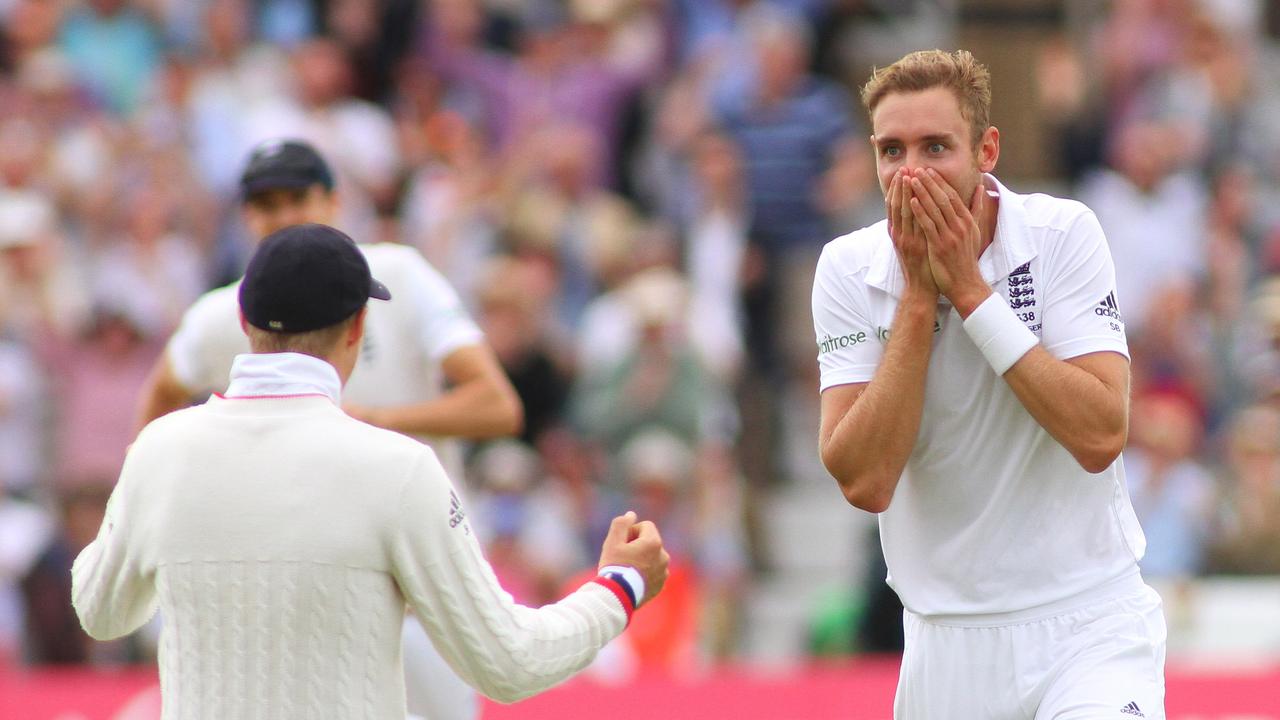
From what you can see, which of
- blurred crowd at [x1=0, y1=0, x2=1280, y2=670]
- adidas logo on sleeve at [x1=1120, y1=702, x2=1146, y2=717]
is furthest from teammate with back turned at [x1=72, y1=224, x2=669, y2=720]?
blurred crowd at [x1=0, y1=0, x2=1280, y2=670]

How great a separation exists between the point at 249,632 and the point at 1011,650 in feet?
6.47

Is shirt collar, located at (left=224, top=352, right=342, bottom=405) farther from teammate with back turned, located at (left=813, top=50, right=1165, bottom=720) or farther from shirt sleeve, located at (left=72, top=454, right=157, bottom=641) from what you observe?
teammate with back turned, located at (left=813, top=50, right=1165, bottom=720)

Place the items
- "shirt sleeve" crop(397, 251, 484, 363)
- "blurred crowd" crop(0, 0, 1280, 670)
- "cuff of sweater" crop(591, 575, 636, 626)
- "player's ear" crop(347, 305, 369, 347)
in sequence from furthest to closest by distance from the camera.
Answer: "blurred crowd" crop(0, 0, 1280, 670) < "shirt sleeve" crop(397, 251, 484, 363) < "cuff of sweater" crop(591, 575, 636, 626) < "player's ear" crop(347, 305, 369, 347)

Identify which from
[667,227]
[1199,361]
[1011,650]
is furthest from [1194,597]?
[1011,650]

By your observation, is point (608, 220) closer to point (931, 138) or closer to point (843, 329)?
point (843, 329)

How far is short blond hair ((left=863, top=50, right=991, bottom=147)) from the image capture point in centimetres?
485

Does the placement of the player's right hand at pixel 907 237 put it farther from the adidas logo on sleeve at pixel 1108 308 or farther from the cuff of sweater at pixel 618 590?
the cuff of sweater at pixel 618 590

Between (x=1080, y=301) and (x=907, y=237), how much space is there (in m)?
0.50

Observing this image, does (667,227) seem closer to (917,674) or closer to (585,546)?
(585,546)

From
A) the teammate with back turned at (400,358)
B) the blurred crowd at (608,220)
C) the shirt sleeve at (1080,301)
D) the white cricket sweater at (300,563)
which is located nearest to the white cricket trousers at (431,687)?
the teammate with back turned at (400,358)

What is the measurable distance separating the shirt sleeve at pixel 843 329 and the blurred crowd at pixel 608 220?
5.32 m

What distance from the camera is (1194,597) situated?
1052 cm

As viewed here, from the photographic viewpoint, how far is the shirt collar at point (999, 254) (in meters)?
4.98

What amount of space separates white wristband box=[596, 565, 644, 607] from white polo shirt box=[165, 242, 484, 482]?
1.84m
